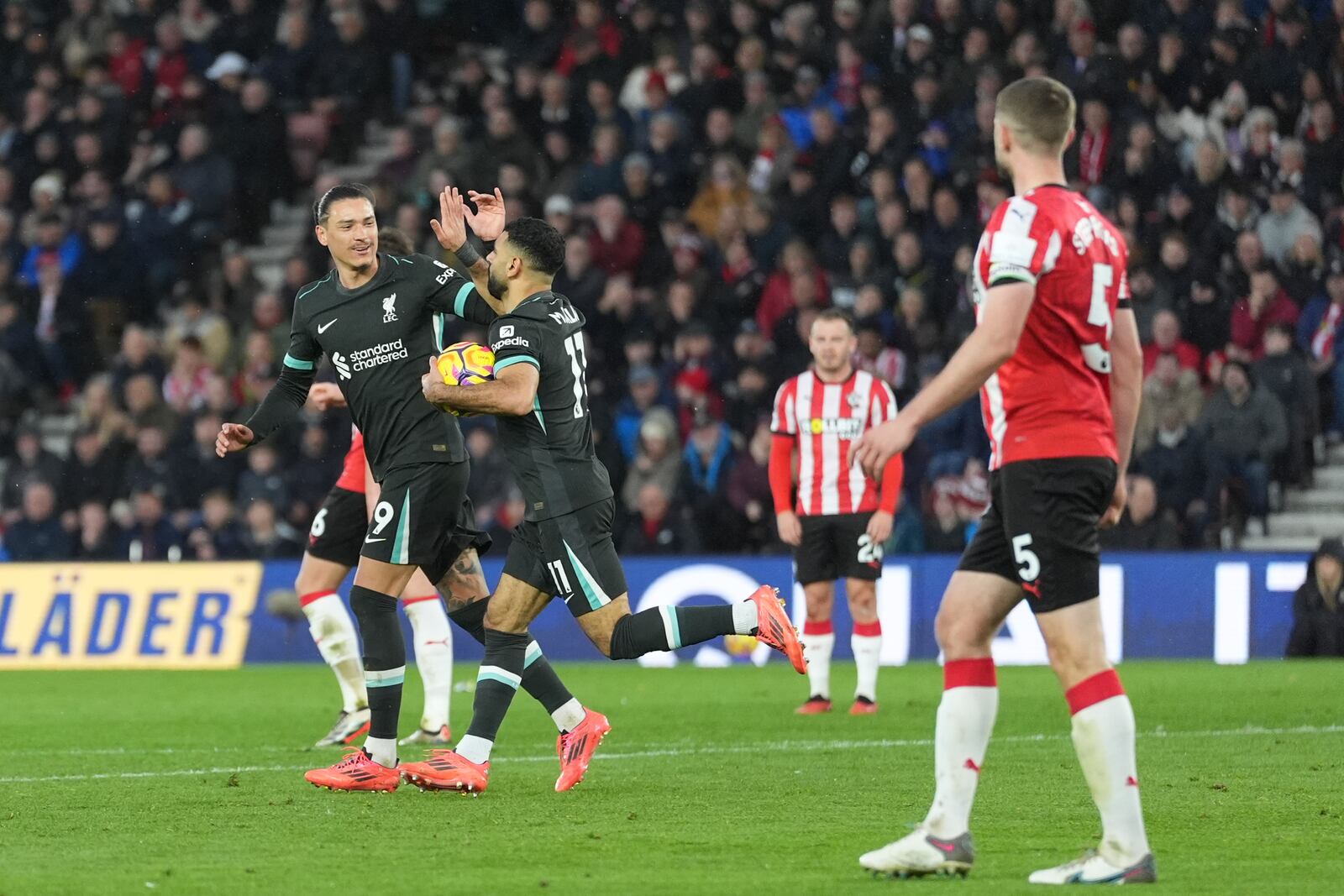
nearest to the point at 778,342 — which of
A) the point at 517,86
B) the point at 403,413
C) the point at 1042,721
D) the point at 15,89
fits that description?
the point at 517,86

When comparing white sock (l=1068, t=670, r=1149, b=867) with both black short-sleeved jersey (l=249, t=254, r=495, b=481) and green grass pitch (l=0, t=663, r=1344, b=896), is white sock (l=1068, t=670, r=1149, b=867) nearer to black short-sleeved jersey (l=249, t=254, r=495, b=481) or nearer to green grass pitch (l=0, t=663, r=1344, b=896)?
green grass pitch (l=0, t=663, r=1344, b=896)

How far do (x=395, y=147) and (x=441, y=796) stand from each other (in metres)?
16.3

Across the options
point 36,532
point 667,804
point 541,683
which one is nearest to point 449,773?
point 541,683

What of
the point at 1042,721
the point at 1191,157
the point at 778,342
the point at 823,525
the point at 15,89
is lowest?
the point at 1042,721

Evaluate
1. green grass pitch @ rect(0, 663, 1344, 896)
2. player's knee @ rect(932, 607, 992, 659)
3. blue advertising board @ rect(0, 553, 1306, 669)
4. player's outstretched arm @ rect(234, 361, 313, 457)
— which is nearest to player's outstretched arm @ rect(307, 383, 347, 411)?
player's outstretched arm @ rect(234, 361, 313, 457)

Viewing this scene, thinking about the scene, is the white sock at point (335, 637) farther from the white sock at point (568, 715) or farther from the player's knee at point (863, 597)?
the player's knee at point (863, 597)

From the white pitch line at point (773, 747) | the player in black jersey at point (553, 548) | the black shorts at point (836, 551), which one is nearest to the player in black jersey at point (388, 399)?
the player in black jersey at point (553, 548)

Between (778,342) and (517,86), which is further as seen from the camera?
(517,86)

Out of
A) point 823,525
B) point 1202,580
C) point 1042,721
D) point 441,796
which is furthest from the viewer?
point 1202,580

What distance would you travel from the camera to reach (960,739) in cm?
568

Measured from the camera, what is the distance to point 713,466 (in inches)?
724

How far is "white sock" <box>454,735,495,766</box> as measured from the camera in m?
7.87

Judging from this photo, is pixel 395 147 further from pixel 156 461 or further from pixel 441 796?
pixel 441 796

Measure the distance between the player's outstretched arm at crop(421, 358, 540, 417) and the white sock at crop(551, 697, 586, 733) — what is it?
134cm
